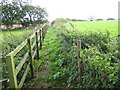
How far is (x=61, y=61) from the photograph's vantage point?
4.33 meters

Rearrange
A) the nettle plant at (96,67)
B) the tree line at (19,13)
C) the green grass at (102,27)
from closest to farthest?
the nettle plant at (96,67), the green grass at (102,27), the tree line at (19,13)

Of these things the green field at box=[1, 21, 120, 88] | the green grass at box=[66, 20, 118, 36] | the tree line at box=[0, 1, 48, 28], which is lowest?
the green field at box=[1, 21, 120, 88]

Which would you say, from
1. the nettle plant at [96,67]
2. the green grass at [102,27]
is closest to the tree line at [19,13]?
the green grass at [102,27]

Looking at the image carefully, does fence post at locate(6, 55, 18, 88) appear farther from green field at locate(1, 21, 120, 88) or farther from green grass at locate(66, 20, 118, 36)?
green grass at locate(66, 20, 118, 36)

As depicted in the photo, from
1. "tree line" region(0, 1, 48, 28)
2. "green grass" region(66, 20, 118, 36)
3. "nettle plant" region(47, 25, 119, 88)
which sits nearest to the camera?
"nettle plant" region(47, 25, 119, 88)

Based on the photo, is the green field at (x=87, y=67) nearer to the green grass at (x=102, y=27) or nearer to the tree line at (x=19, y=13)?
the green grass at (x=102, y=27)

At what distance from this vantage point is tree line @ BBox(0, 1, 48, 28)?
2888 cm

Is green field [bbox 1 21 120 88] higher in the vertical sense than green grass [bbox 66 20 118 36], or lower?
lower

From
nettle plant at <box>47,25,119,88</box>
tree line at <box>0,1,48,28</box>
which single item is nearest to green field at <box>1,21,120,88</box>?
nettle plant at <box>47,25,119,88</box>

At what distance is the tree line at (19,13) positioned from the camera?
28.9 metres

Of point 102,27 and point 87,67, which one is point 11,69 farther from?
point 102,27

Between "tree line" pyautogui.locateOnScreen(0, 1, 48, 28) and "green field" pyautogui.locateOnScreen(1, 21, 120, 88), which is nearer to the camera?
"green field" pyautogui.locateOnScreen(1, 21, 120, 88)

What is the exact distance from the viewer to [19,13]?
30.5 m

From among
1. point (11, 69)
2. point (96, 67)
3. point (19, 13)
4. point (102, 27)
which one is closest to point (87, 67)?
point (96, 67)
